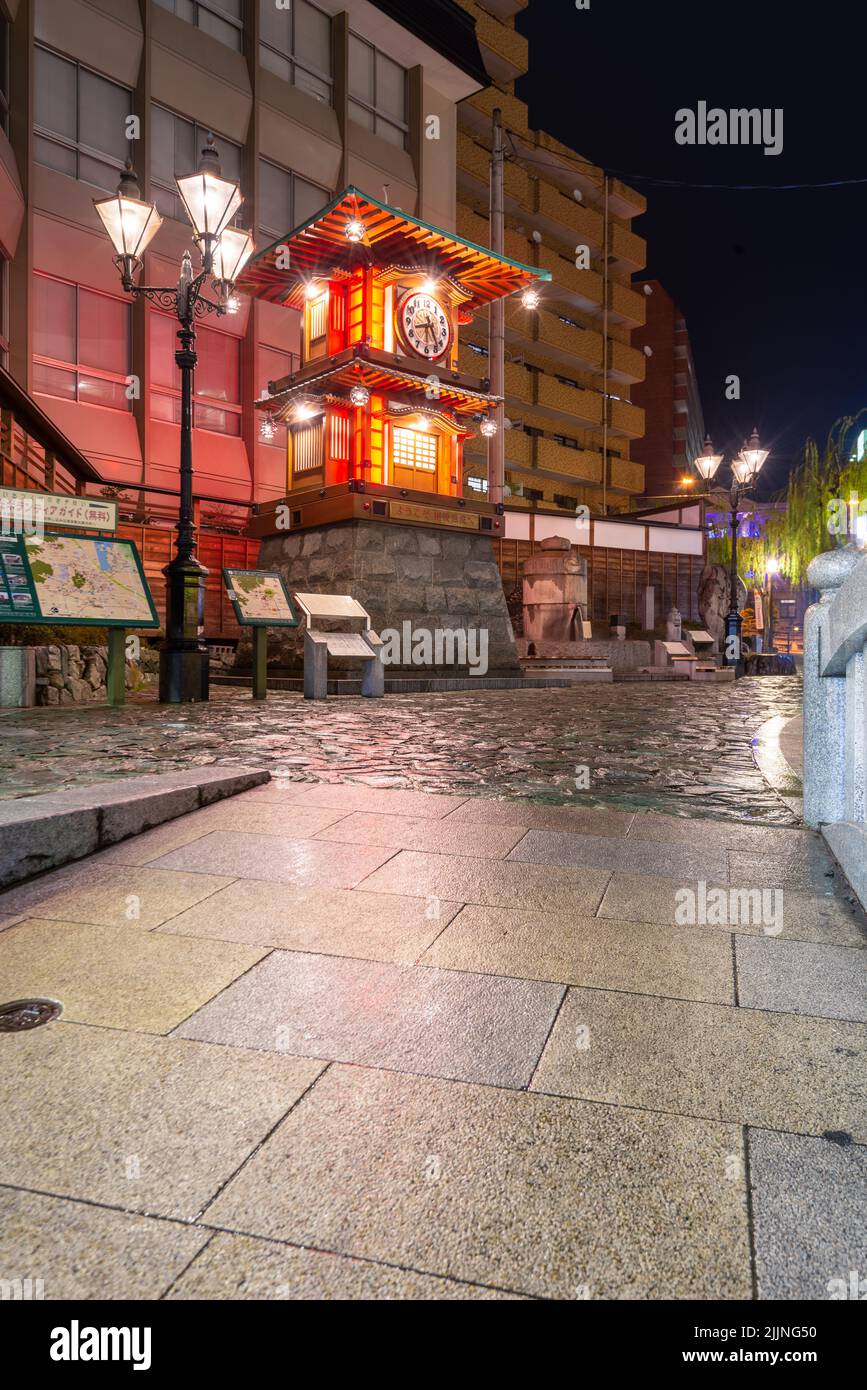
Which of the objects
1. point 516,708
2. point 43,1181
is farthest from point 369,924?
point 516,708

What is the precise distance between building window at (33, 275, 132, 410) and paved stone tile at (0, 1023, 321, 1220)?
20.2m

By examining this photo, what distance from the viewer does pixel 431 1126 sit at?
158 cm

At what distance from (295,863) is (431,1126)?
6.34ft

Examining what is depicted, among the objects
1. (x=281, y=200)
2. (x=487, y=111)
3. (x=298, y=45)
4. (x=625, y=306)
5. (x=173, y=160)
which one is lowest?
(x=173, y=160)

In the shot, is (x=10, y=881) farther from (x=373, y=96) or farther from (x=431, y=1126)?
(x=373, y=96)

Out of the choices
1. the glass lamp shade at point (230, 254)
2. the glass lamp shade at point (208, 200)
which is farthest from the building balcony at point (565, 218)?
the glass lamp shade at point (208, 200)

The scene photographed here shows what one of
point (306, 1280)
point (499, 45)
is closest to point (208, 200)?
point (306, 1280)

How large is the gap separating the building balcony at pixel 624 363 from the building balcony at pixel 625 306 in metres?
1.29

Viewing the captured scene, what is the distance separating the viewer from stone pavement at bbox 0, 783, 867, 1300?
1.25 m

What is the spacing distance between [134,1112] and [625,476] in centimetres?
4254

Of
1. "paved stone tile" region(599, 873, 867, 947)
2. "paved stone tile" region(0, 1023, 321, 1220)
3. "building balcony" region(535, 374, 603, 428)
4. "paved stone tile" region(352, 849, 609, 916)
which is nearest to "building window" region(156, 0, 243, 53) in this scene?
"building balcony" region(535, 374, 603, 428)

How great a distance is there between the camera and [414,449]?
1914cm

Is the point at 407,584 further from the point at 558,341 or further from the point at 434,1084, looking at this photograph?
the point at 558,341

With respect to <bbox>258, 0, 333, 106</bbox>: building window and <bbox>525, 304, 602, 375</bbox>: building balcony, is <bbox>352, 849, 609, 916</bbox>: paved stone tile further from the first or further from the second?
<bbox>525, 304, 602, 375</bbox>: building balcony
